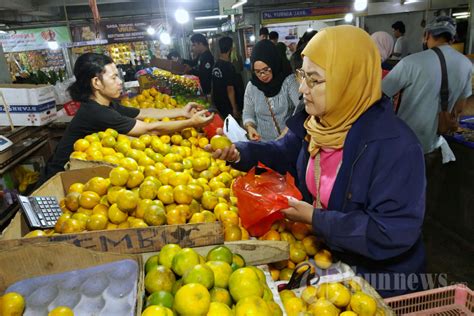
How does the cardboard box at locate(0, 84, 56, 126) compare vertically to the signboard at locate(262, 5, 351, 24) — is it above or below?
below

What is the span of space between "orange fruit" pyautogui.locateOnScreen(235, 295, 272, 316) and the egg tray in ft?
1.20

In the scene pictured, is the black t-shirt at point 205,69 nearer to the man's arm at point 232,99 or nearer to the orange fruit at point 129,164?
the man's arm at point 232,99

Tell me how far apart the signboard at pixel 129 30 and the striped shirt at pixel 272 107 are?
6.86 m

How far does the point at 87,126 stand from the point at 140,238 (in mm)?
1993

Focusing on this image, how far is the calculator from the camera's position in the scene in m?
1.89

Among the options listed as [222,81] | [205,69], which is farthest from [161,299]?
[205,69]

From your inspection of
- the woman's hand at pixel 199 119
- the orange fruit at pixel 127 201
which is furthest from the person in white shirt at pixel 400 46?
the orange fruit at pixel 127 201

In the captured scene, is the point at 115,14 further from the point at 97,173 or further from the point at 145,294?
the point at 145,294

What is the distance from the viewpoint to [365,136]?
155 cm

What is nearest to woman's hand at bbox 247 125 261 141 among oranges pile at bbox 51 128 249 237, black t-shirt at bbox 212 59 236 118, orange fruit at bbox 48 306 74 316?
oranges pile at bbox 51 128 249 237

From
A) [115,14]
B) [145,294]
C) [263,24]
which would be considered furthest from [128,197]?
[115,14]

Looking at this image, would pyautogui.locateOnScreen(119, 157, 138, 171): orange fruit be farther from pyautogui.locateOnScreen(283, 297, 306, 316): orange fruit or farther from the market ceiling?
the market ceiling

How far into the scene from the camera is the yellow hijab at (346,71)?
61.5 inches

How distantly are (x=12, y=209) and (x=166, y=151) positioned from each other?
263cm
